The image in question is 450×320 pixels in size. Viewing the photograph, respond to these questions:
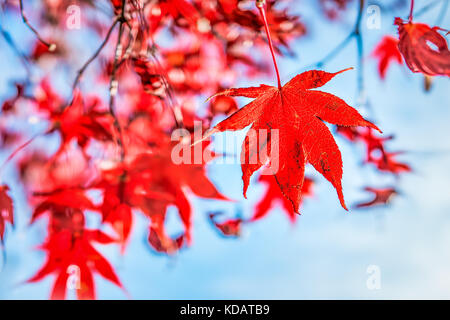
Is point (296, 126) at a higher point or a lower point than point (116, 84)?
lower

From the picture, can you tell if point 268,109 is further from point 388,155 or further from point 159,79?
point 388,155

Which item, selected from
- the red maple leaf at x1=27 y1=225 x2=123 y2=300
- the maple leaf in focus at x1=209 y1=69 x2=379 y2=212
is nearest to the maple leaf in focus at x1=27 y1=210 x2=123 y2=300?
the red maple leaf at x1=27 y1=225 x2=123 y2=300

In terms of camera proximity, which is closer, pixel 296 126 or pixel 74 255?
pixel 296 126

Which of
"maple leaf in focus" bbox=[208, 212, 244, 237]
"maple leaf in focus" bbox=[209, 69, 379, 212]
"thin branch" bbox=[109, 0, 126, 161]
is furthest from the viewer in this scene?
"maple leaf in focus" bbox=[208, 212, 244, 237]

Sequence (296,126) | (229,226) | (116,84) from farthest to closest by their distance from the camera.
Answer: (229,226)
(116,84)
(296,126)

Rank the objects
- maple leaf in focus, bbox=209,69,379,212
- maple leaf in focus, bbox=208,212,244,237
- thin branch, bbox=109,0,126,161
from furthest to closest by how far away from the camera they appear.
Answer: maple leaf in focus, bbox=208,212,244,237 < thin branch, bbox=109,0,126,161 < maple leaf in focus, bbox=209,69,379,212

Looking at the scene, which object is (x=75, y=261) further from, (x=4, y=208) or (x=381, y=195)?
(x=381, y=195)

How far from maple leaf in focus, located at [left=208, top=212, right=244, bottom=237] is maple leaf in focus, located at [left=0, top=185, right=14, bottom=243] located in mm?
445

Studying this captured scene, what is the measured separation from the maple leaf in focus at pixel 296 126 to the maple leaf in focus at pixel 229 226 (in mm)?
523

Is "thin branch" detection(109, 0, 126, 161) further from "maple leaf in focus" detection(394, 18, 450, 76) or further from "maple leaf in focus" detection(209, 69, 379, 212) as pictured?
"maple leaf in focus" detection(394, 18, 450, 76)

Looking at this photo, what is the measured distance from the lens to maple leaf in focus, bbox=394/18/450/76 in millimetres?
496

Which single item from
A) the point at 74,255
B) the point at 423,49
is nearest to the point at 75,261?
the point at 74,255

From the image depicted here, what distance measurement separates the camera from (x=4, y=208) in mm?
703

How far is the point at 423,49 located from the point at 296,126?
0.25 metres
